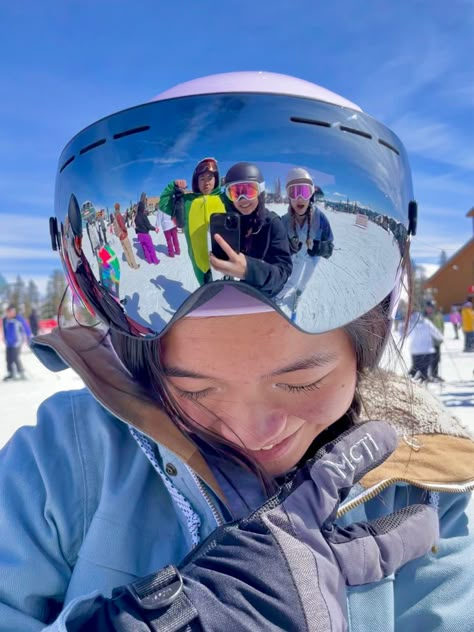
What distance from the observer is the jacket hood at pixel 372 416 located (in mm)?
1098

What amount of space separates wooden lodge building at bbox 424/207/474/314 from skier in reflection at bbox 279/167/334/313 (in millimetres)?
38315

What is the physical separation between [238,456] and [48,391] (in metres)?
7.84

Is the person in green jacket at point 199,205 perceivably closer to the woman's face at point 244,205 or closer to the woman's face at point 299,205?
the woman's face at point 244,205

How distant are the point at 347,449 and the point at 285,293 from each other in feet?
1.13

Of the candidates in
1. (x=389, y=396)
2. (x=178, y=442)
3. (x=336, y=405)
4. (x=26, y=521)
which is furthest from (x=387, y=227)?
(x=26, y=521)

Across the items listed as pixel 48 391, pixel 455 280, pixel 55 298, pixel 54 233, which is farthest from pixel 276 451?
pixel 455 280

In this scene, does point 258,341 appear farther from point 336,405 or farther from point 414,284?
point 414,284

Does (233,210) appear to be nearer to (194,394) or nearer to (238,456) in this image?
(194,394)

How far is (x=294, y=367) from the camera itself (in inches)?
40.2

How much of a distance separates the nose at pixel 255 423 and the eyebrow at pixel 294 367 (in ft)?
0.26

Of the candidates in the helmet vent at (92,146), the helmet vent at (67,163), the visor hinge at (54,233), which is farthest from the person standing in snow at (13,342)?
the helmet vent at (92,146)

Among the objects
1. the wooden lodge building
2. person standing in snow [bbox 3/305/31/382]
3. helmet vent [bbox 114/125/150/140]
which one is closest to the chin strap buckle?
helmet vent [bbox 114/125/150/140]

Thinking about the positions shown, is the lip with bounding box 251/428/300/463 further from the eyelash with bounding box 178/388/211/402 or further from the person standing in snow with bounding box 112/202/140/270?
the person standing in snow with bounding box 112/202/140/270

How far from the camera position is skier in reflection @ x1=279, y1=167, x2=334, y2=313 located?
1.02 m
